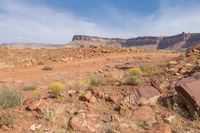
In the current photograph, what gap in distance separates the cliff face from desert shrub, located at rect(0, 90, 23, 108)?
97.7 metres

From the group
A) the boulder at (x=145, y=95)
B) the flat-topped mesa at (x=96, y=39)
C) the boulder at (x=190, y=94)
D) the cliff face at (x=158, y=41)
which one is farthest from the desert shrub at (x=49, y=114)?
the flat-topped mesa at (x=96, y=39)

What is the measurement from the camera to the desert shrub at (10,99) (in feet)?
26.0

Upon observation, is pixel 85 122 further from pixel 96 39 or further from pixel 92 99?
pixel 96 39

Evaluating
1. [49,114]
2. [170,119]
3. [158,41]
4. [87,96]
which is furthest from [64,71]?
[158,41]

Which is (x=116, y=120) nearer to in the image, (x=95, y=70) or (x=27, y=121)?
(x=27, y=121)

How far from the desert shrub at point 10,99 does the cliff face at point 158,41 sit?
3848 inches

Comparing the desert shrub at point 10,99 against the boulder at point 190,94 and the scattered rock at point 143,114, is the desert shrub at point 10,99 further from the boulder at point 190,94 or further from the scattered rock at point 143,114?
the boulder at point 190,94

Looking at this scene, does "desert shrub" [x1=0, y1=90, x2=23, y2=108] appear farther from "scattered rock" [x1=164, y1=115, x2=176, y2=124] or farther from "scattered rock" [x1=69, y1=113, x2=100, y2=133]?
"scattered rock" [x1=164, y1=115, x2=176, y2=124]

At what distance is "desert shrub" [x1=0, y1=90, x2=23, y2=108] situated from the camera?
312 inches

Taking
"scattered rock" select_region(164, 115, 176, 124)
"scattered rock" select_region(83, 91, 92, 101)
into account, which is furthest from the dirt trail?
"scattered rock" select_region(164, 115, 176, 124)

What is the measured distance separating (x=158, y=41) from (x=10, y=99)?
12046cm

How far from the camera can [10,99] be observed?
8055mm

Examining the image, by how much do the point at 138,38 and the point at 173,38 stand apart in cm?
1429

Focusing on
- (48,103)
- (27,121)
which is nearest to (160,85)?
(48,103)
